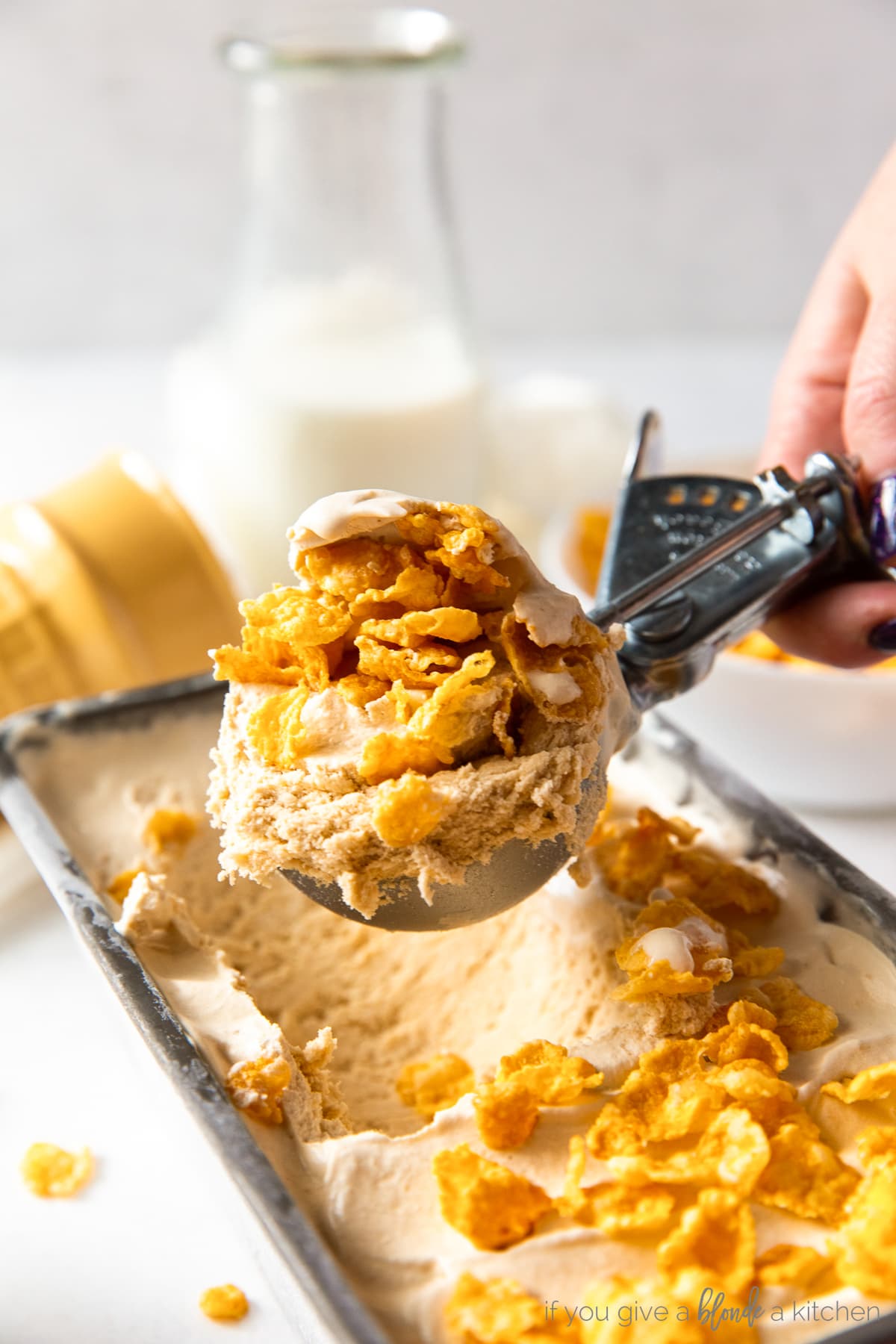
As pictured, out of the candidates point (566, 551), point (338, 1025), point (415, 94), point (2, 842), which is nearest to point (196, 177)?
point (415, 94)

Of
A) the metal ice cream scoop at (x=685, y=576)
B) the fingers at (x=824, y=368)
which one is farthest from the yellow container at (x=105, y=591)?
the fingers at (x=824, y=368)

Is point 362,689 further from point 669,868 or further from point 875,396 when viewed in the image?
point 875,396

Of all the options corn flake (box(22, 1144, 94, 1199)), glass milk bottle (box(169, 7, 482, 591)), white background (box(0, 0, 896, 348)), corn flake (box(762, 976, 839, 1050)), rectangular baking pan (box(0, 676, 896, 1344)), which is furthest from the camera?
white background (box(0, 0, 896, 348))

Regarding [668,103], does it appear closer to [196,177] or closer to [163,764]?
[196,177]

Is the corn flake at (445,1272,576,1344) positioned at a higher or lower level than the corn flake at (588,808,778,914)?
higher

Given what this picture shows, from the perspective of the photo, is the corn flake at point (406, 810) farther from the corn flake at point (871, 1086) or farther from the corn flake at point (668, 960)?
the corn flake at point (871, 1086)

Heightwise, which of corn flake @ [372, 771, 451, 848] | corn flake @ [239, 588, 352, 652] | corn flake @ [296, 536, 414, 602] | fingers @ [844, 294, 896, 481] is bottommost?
fingers @ [844, 294, 896, 481]

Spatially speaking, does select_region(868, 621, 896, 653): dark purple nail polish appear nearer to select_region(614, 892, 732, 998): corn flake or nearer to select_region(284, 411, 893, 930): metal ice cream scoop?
select_region(284, 411, 893, 930): metal ice cream scoop

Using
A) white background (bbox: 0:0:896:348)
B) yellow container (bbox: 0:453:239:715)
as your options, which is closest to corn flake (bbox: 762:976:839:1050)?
yellow container (bbox: 0:453:239:715)
